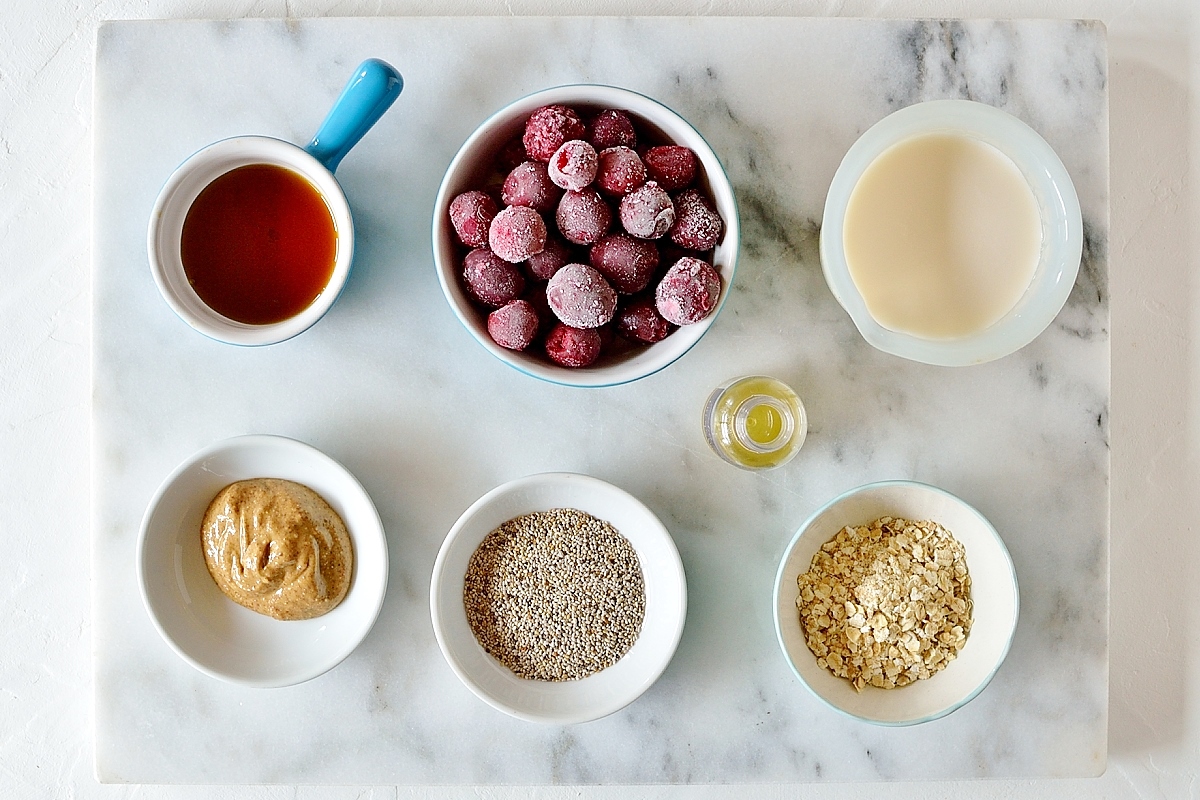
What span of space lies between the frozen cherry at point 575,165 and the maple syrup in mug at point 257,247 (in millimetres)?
260

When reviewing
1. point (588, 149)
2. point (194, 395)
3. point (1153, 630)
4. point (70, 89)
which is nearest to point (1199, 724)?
point (1153, 630)

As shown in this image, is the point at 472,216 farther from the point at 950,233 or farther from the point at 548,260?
the point at 950,233

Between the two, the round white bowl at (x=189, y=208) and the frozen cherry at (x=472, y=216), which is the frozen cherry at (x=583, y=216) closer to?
the frozen cherry at (x=472, y=216)

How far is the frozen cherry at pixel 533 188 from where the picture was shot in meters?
0.83

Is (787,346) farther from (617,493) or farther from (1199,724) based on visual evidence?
(1199,724)

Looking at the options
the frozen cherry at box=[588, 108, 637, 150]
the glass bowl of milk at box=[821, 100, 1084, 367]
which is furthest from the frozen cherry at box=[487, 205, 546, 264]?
the glass bowl of milk at box=[821, 100, 1084, 367]

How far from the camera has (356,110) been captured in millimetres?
850

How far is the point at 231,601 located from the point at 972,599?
2.65 ft

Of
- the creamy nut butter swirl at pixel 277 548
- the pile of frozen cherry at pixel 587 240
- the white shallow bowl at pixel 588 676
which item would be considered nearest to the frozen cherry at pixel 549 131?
the pile of frozen cherry at pixel 587 240

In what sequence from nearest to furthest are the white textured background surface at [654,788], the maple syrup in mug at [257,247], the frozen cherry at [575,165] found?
the frozen cherry at [575,165], the maple syrup in mug at [257,247], the white textured background surface at [654,788]

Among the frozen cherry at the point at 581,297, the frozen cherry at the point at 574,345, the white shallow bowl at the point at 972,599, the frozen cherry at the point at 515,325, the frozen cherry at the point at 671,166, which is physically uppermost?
the frozen cherry at the point at 671,166

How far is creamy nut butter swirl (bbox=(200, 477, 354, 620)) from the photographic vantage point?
2.90ft

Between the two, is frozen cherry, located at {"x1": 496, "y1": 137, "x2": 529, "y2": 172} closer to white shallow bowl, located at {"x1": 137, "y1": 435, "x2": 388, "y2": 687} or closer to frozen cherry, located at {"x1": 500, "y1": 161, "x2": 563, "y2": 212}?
frozen cherry, located at {"x1": 500, "y1": 161, "x2": 563, "y2": 212}

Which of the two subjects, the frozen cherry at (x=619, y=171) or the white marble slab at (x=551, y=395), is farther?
the white marble slab at (x=551, y=395)
